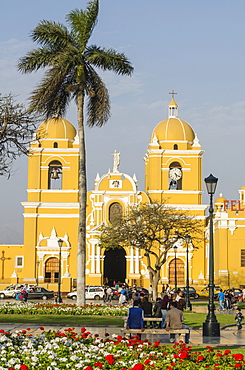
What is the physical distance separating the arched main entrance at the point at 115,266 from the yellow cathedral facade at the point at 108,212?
0.43ft

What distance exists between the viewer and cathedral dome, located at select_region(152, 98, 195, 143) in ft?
201

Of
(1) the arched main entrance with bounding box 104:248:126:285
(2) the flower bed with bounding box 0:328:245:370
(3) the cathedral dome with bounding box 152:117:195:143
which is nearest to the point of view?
(2) the flower bed with bounding box 0:328:245:370

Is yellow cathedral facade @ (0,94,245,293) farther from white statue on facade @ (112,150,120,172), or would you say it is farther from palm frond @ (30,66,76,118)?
palm frond @ (30,66,76,118)

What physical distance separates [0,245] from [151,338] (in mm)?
42875

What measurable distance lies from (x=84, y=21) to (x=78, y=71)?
210 centimetres

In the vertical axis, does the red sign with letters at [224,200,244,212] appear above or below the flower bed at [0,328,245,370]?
above

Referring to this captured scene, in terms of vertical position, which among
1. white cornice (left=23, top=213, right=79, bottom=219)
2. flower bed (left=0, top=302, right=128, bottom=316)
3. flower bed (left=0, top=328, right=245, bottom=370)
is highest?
white cornice (left=23, top=213, right=79, bottom=219)

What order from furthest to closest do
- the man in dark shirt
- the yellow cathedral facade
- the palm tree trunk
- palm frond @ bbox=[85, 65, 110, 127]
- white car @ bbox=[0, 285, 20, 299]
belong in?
1. the yellow cathedral facade
2. white car @ bbox=[0, 285, 20, 299]
3. palm frond @ bbox=[85, 65, 110, 127]
4. the palm tree trunk
5. the man in dark shirt

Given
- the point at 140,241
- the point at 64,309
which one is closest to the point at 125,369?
the point at 64,309

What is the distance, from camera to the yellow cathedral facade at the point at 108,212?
189ft

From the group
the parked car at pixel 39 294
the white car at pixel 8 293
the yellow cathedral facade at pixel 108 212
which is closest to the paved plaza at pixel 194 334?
the parked car at pixel 39 294

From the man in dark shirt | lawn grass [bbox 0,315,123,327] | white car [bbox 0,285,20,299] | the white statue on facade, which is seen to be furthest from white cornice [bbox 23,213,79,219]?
the man in dark shirt

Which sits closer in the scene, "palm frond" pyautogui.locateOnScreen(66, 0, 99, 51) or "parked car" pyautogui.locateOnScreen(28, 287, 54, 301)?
"palm frond" pyautogui.locateOnScreen(66, 0, 99, 51)

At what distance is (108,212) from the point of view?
6012 centimetres
